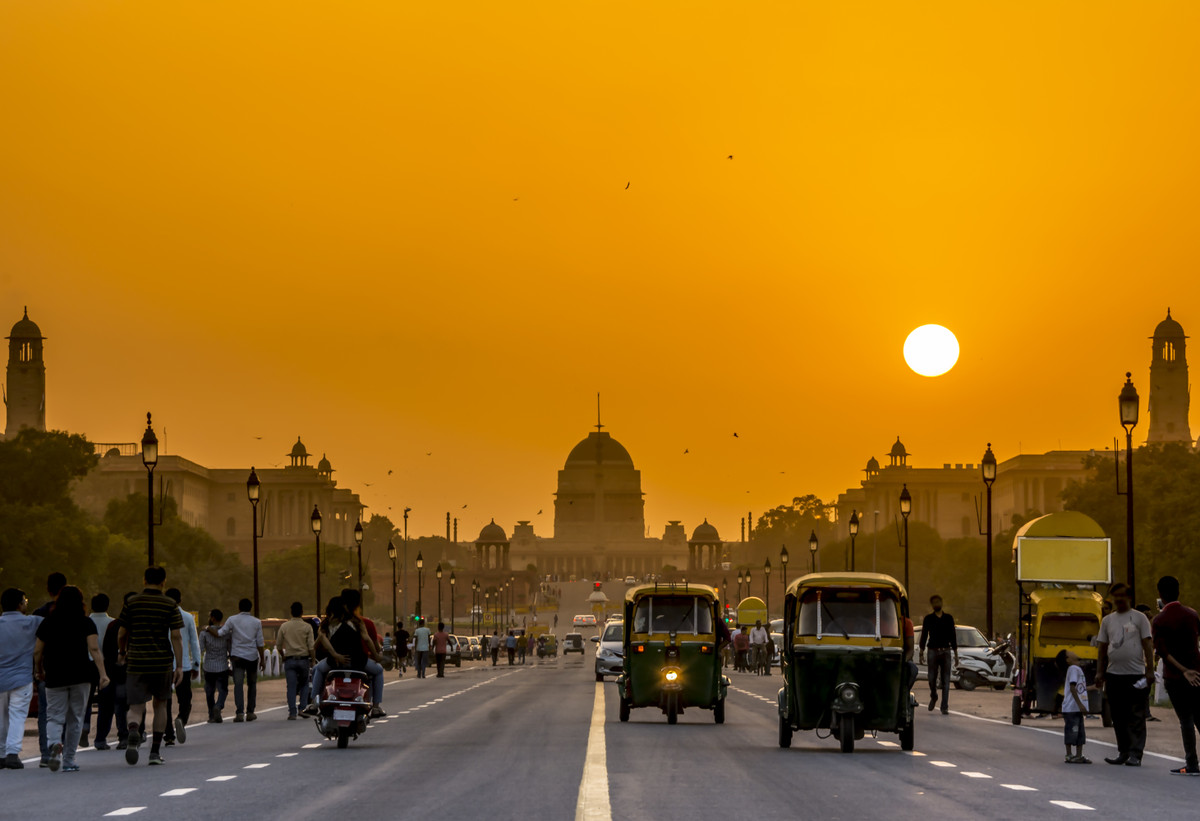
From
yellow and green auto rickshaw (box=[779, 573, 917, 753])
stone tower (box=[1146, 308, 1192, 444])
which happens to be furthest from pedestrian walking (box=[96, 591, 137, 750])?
stone tower (box=[1146, 308, 1192, 444])

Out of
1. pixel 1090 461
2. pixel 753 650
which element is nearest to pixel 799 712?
pixel 753 650

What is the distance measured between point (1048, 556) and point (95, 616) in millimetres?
15328

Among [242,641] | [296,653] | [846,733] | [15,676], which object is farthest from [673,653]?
[15,676]

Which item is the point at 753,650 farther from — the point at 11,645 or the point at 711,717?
the point at 11,645

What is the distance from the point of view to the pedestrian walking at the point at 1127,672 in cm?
1995

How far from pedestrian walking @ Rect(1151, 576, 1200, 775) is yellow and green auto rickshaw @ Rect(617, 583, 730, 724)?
8805 mm

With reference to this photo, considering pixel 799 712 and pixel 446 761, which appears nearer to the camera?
pixel 446 761

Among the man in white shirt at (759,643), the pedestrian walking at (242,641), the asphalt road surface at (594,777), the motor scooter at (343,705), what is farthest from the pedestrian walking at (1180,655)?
the man in white shirt at (759,643)

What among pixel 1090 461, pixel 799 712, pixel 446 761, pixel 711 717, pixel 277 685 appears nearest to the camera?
pixel 446 761

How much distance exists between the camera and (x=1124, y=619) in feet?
66.5

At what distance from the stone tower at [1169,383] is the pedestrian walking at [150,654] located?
515 ft

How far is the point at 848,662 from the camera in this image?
21.8 meters

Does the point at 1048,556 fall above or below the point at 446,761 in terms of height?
above

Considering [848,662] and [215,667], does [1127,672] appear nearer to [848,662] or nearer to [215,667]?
[848,662]
